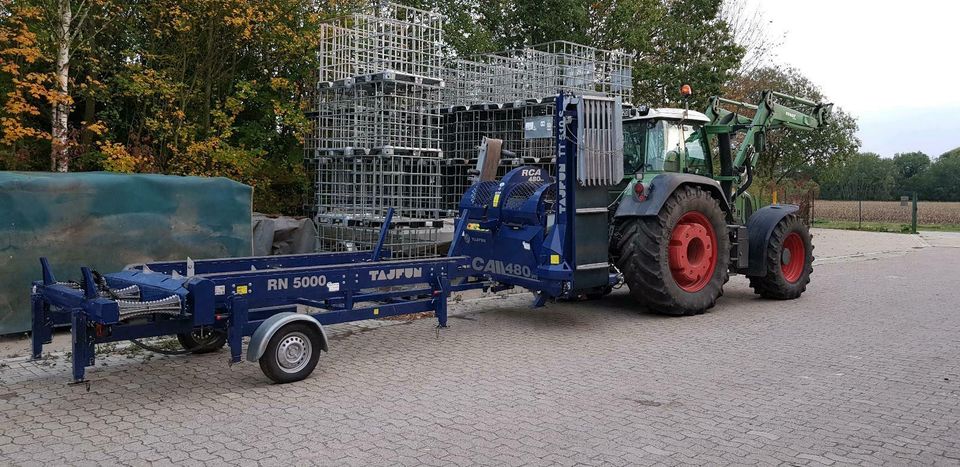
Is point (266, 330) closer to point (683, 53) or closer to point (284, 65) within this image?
point (284, 65)

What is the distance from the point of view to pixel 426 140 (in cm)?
1208

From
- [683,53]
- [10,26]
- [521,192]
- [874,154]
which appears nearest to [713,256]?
[521,192]

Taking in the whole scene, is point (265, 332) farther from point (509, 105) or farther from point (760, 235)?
point (509, 105)

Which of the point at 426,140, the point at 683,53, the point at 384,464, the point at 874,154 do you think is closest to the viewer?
the point at 384,464

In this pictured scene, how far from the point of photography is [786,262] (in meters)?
10.9

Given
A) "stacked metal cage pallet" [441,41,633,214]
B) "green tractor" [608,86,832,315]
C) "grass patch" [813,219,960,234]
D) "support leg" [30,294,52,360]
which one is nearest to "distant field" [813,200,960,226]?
"grass patch" [813,219,960,234]

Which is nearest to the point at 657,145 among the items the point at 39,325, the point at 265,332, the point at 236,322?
the point at 265,332

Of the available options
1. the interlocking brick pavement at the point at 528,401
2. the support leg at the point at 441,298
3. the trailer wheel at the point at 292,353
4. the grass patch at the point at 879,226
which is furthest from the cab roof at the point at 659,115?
the grass patch at the point at 879,226

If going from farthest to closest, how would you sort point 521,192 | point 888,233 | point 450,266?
point 888,233 → point 521,192 → point 450,266

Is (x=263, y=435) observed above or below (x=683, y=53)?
below

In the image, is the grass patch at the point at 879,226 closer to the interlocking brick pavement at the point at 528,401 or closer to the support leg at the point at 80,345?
the interlocking brick pavement at the point at 528,401

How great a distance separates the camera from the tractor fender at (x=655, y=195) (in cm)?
872

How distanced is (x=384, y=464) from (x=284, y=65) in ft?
36.6

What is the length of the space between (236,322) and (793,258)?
Answer: 872 cm
